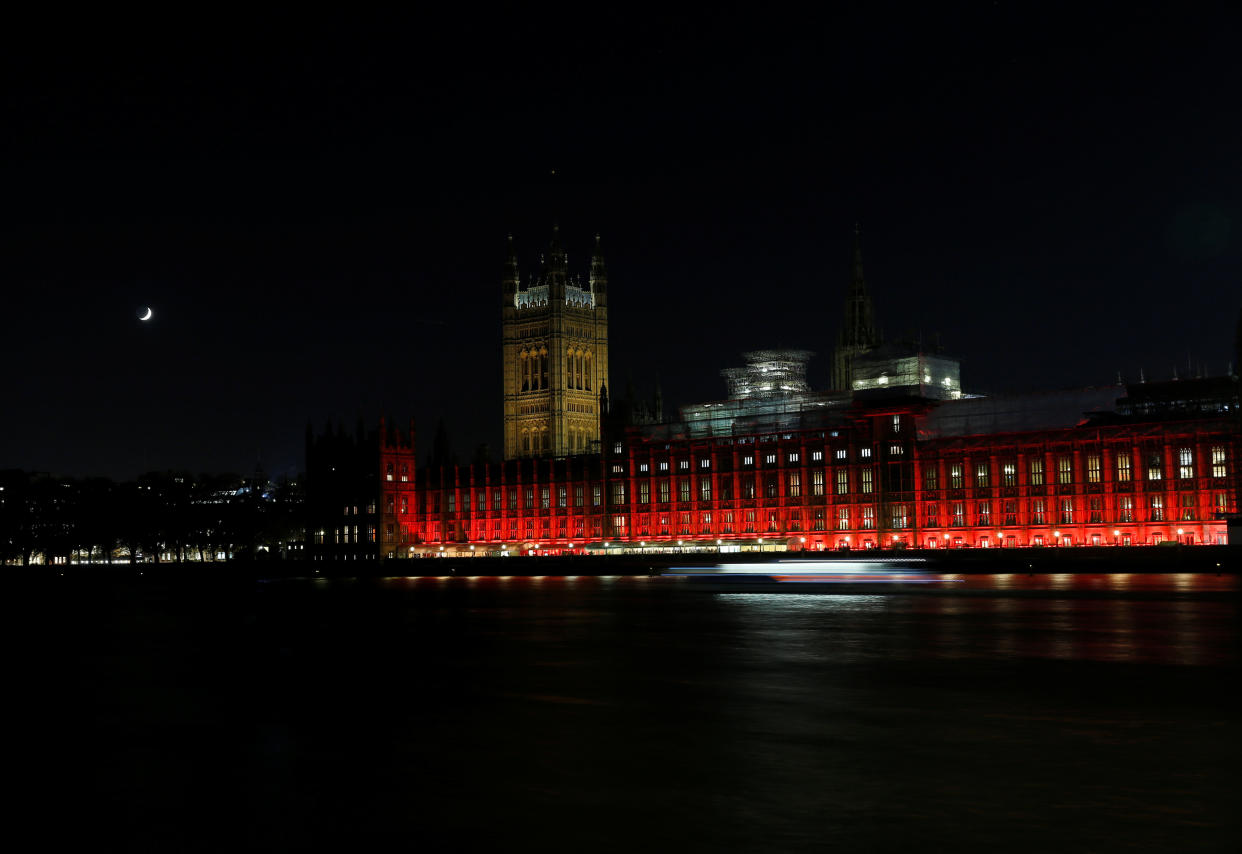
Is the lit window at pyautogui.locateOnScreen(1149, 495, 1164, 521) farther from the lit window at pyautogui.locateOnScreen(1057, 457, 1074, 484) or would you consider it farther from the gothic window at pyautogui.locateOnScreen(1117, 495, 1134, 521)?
the lit window at pyautogui.locateOnScreen(1057, 457, 1074, 484)

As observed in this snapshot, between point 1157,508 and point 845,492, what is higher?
point 845,492

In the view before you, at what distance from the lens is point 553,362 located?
18875 cm

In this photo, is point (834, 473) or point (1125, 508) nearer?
point (1125, 508)

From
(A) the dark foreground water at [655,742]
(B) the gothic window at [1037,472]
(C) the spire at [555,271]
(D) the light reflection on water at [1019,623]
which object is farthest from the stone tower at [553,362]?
(A) the dark foreground water at [655,742]

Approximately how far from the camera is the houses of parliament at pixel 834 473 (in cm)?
10819

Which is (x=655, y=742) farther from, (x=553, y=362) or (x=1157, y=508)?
(x=553, y=362)

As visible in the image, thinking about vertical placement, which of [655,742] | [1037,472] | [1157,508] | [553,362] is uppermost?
[553,362]

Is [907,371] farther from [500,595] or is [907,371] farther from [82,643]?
[82,643]

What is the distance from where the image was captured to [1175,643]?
Answer: 2933 centimetres

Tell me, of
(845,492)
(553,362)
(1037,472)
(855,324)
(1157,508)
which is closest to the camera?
(1157,508)

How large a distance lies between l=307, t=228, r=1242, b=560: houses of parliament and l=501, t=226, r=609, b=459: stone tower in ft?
4.48

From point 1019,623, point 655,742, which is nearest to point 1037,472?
point 1019,623

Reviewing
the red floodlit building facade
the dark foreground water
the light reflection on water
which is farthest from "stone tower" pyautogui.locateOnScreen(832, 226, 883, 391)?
the dark foreground water

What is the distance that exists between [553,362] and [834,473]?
233ft
